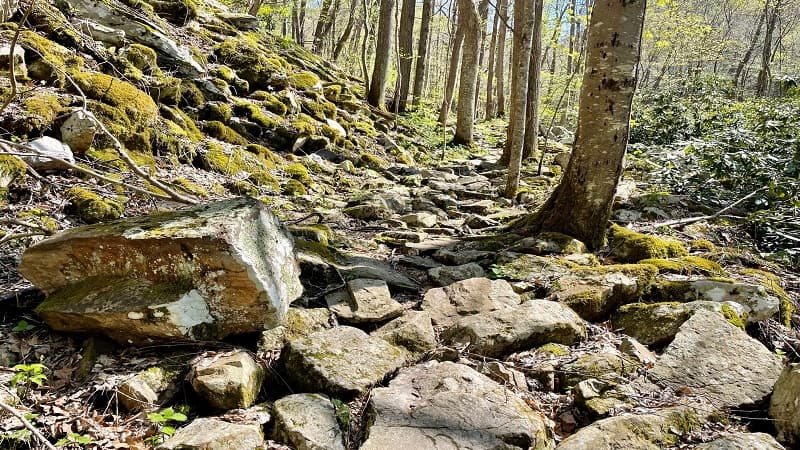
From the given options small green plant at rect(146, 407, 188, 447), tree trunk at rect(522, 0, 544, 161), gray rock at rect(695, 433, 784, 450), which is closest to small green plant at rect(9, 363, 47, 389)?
small green plant at rect(146, 407, 188, 447)

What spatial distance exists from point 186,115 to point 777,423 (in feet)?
26.1

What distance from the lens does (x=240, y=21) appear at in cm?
1285

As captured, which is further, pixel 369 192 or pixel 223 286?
pixel 369 192

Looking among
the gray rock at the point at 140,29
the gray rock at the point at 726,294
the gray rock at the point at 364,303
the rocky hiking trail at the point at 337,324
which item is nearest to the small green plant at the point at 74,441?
the rocky hiking trail at the point at 337,324

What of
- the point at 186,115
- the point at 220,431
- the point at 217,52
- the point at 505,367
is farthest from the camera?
the point at 217,52

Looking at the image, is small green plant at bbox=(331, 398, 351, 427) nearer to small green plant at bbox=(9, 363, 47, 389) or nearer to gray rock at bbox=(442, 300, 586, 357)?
gray rock at bbox=(442, 300, 586, 357)

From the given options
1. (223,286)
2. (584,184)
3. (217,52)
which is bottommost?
(223,286)

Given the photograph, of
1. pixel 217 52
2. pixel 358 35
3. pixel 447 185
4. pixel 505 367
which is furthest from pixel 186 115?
pixel 358 35

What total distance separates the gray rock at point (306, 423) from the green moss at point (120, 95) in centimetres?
502

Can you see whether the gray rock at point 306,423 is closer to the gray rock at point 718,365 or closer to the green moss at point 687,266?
the gray rock at point 718,365

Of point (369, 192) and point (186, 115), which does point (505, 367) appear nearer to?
point (369, 192)

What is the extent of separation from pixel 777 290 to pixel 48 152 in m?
6.66

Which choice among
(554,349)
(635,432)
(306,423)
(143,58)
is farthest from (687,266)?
(143,58)

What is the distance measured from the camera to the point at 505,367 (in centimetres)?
297
